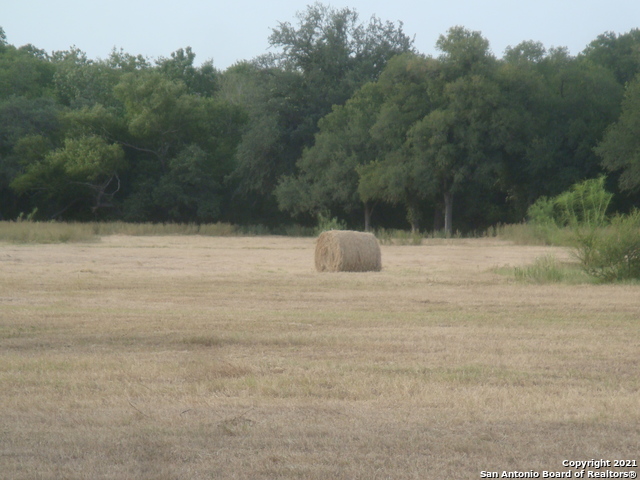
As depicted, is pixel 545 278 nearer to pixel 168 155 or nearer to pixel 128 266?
pixel 128 266

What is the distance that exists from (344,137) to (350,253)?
26.9 m

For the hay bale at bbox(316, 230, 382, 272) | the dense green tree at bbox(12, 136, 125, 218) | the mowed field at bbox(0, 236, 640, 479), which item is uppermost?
the dense green tree at bbox(12, 136, 125, 218)

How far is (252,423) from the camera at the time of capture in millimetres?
5395

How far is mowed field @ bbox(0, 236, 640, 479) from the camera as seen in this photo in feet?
15.4

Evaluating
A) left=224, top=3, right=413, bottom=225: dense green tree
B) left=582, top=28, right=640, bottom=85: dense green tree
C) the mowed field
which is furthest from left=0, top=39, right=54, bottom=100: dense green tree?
the mowed field

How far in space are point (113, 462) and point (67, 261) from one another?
17.1m

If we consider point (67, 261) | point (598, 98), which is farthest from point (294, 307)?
point (598, 98)

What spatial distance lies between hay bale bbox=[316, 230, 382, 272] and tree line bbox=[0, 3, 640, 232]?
860 inches

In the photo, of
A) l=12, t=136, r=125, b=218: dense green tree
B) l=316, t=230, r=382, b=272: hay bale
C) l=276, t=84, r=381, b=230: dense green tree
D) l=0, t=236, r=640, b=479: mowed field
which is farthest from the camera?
l=12, t=136, r=125, b=218: dense green tree

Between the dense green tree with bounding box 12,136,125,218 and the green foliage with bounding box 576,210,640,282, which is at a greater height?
the dense green tree with bounding box 12,136,125,218

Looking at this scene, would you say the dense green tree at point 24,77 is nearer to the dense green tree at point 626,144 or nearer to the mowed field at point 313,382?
the dense green tree at point 626,144

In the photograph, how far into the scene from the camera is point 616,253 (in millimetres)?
15789

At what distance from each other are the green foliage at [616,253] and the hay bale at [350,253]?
5.03m

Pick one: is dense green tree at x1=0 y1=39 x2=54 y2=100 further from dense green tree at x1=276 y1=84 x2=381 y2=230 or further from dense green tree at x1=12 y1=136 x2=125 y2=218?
dense green tree at x1=276 y1=84 x2=381 y2=230
